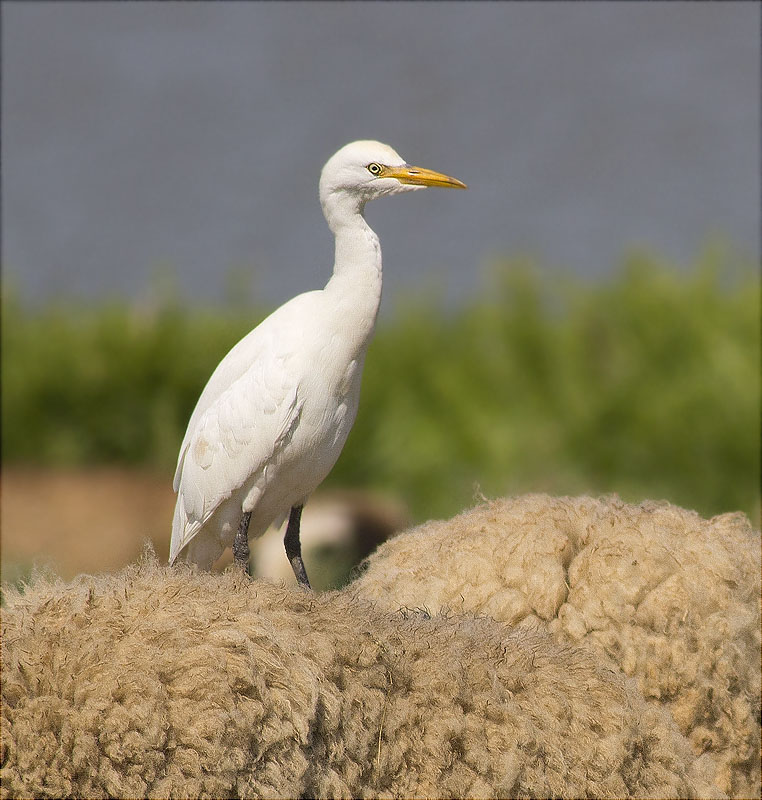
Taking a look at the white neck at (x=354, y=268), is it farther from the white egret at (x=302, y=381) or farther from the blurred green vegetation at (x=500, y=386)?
the blurred green vegetation at (x=500, y=386)

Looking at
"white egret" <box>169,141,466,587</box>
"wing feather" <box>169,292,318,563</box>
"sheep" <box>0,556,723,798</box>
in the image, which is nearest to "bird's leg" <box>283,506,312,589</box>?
"white egret" <box>169,141,466,587</box>

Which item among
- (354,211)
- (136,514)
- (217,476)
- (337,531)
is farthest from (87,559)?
(354,211)

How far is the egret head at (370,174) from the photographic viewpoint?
3.10 metres

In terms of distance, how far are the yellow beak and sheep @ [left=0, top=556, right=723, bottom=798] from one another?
1.31 meters

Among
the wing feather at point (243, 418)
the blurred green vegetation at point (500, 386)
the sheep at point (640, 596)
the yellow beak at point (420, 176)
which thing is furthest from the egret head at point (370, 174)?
the blurred green vegetation at point (500, 386)

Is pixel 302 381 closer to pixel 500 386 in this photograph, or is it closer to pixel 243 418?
pixel 243 418

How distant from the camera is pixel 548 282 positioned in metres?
10.3

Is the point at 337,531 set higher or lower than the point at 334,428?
lower

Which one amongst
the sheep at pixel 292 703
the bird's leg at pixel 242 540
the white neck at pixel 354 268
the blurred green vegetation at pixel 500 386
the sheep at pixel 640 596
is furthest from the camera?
the blurred green vegetation at pixel 500 386

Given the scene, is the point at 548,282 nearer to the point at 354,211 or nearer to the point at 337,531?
the point at 337,531

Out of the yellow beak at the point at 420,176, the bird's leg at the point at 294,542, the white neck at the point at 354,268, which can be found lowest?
the bird's leg at the point at 294,542

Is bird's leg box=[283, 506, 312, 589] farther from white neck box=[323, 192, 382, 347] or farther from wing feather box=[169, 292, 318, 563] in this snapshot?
white neck box=[323, 192, 382, 347]

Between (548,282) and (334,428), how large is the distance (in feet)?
24.5

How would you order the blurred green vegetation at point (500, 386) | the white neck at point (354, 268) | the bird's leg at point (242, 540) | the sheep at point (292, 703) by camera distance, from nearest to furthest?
the sheep at point (292, 703), the white neck at point (354, 268), the bird's leg at point (242, 540), the blurred green vegetation at point (500, 386)
